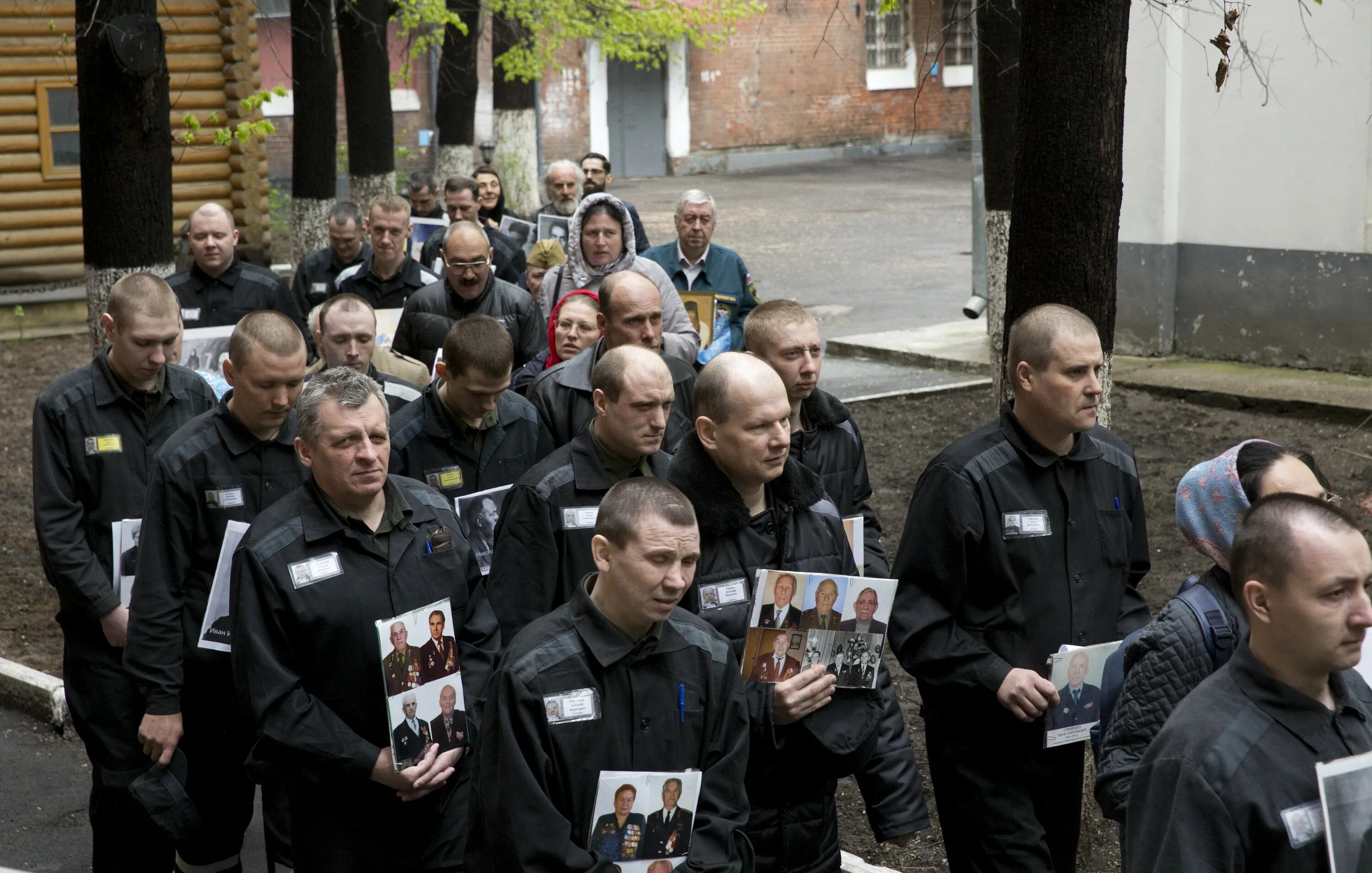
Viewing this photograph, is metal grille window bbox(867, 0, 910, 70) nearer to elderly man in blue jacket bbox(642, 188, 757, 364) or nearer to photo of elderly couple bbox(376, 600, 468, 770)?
elderly man in blue jacket bbox(642, 188, 757, 364)

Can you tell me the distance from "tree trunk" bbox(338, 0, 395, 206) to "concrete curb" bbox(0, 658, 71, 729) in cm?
779

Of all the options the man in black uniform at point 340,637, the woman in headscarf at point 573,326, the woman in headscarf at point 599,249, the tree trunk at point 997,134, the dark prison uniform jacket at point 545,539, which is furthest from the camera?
the tree trunk at point 997,134

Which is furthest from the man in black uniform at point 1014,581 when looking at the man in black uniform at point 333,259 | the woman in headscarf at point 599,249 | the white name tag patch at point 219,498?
the man in black uniform at point 333,259

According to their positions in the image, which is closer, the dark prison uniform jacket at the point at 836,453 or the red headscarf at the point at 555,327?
the dark prison uniform jacket at the point at 836,453

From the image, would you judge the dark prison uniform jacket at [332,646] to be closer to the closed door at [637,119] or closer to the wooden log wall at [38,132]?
the wooden log wall at [38,132]

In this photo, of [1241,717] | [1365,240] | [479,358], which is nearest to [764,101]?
[1365,240]

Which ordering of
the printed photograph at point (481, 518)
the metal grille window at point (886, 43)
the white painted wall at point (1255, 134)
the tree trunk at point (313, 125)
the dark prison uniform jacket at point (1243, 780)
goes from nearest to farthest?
the dark prison uniform jacket at point (1243, 780), the printed photograph at point (481, 518), the white painted wall at point (1255, 134), the tree trunk at point (313, 125), the metal grille window at point (886, 43)

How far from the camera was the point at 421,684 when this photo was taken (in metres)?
4.21

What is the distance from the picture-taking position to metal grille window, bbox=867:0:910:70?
40.8 meters

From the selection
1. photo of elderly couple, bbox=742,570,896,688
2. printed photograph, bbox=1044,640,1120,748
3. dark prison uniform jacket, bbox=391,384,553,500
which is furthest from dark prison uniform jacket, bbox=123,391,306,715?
printed photograph, bbox=1044,640,1120,748

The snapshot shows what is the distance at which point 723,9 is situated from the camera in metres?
26.5

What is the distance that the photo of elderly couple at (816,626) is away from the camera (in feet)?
13.2

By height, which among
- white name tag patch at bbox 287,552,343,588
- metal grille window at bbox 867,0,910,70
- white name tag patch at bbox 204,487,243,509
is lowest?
white name tag patch at bbox 287,552,343,588

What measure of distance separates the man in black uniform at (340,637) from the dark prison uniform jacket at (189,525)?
0.59 m
